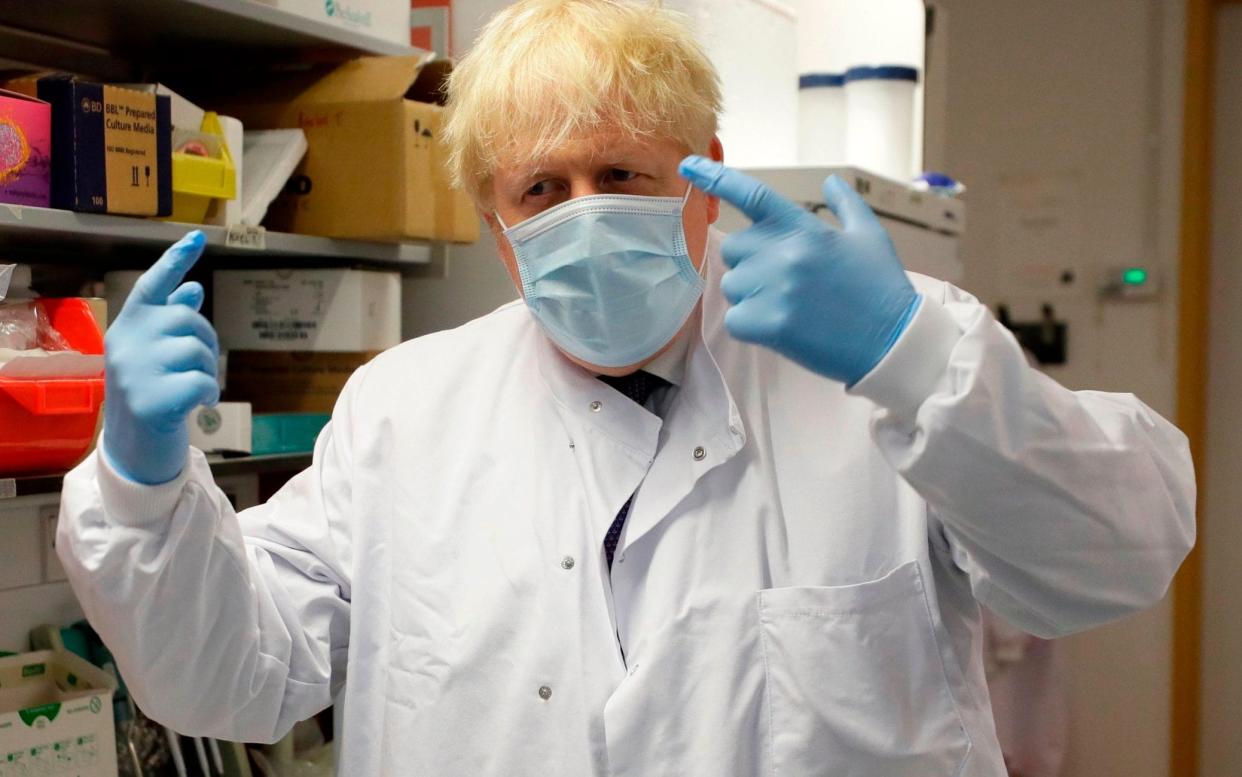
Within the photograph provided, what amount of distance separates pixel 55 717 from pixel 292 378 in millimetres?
652

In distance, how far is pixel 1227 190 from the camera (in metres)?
3.65

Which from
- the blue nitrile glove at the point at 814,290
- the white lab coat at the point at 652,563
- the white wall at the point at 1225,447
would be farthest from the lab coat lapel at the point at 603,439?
the white wall at the point at 1225,447

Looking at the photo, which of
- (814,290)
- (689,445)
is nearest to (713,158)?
(689,445)

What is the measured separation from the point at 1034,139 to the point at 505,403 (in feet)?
9.53

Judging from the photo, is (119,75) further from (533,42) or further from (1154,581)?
(1154,581)

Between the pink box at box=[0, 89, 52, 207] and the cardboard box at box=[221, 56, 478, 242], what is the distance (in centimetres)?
47

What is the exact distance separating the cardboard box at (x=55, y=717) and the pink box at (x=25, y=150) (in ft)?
2.12

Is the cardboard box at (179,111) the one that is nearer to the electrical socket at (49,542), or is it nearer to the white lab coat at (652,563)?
the white lab coat at (652,563)

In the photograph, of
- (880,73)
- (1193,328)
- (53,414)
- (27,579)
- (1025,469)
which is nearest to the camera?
(1025,469)

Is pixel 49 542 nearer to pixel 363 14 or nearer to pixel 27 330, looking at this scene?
pixel 27 330

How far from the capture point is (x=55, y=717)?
1587mm

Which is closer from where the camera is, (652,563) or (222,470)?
(652,563)

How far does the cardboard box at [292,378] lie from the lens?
2000 millimetres

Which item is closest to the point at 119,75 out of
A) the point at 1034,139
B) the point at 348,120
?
the point at 348,120
